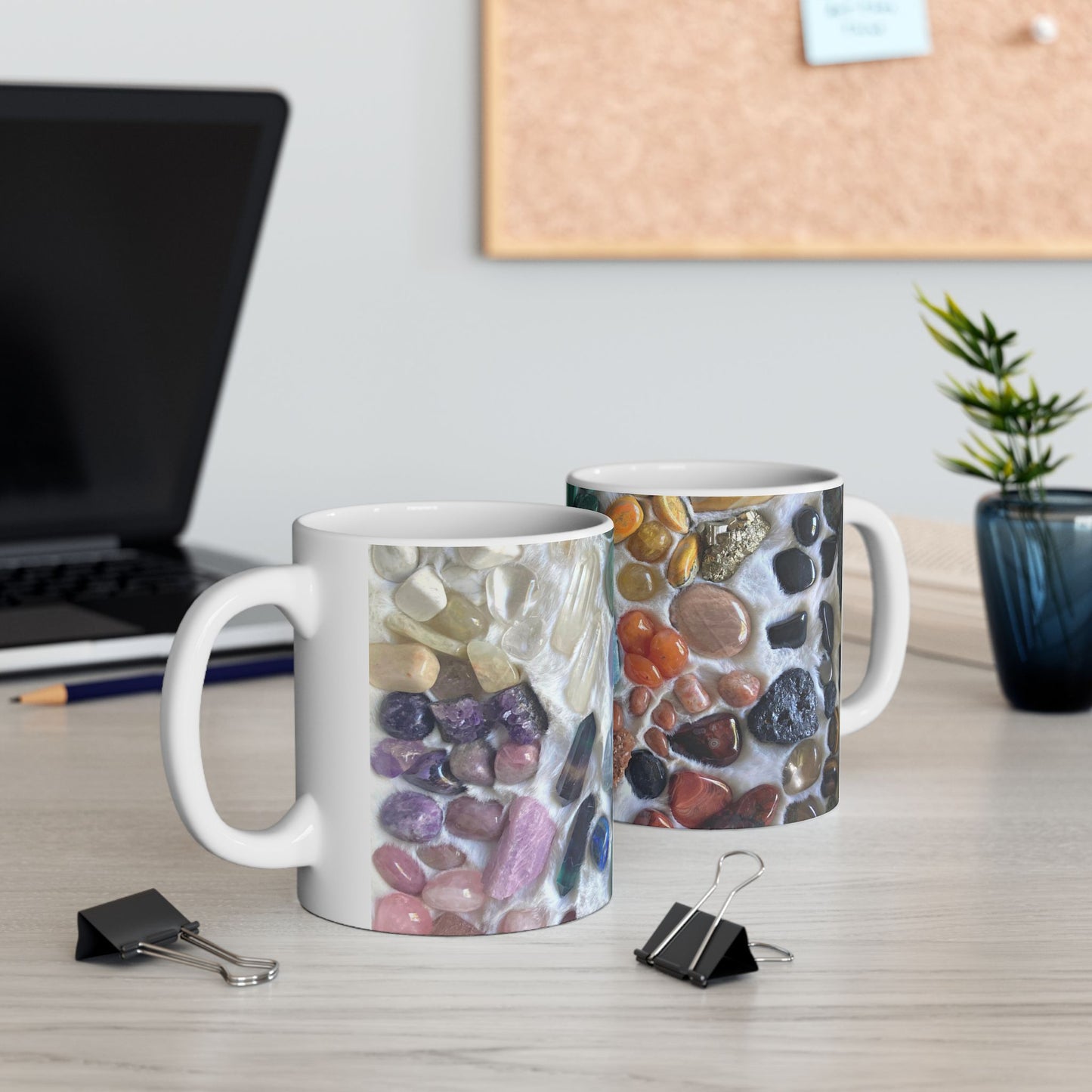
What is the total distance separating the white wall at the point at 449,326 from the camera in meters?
1.49

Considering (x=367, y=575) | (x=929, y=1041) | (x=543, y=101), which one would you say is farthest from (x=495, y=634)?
(x=543, y=101)

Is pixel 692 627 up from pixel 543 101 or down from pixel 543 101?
down

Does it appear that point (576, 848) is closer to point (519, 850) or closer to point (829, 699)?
point (519, 850)

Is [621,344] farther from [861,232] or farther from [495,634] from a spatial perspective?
[495,634]

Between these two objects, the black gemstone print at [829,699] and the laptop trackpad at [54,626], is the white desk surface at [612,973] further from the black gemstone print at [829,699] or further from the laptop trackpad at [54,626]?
the laptop trackpad at [54,626]

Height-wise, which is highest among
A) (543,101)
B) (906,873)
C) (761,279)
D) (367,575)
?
(543,101)

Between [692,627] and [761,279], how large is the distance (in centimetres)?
118

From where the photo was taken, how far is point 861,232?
61.9 inches

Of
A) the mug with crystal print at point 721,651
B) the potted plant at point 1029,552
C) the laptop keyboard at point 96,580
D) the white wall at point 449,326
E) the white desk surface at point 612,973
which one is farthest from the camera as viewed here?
the white wall at point 449,326

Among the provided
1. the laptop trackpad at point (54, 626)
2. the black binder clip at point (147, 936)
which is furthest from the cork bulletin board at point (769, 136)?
the black binder clip at point (147, 936)

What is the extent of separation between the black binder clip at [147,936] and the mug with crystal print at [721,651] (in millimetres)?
167

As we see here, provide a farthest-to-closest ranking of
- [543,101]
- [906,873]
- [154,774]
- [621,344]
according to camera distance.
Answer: [621,344] → [543,101] → [154,774] → [906,873]

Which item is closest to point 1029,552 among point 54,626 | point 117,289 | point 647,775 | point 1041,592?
point 1041,592

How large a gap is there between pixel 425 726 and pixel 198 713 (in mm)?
63
